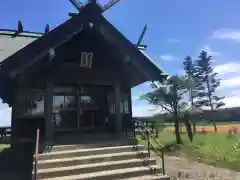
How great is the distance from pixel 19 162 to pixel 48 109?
3016mm

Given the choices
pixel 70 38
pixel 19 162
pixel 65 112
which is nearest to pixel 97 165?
pixel 65 112

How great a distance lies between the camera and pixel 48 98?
28.7 feet

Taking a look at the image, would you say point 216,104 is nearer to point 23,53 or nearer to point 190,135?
point 190,135

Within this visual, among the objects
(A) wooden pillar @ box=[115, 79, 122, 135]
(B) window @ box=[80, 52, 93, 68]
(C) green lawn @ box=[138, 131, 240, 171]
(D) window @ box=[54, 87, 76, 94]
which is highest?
(B) window @ box=[80, 52, 93, 68]

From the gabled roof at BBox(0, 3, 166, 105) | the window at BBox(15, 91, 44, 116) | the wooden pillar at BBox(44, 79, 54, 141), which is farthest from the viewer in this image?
the window at BBox(15, 91, 44, 116)

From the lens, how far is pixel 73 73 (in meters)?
9.70

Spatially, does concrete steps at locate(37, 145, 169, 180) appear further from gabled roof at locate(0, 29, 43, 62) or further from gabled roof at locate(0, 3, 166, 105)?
gabled roof at locate(0, 29, 43, 62)

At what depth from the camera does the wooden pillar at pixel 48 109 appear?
337 inches

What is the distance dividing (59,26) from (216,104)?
178 ft

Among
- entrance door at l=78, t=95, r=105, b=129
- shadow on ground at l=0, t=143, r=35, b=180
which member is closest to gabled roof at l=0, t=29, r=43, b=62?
entrance door at l=78, t=95, r=105, b=129

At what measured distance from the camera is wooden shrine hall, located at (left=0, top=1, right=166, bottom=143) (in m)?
8.45

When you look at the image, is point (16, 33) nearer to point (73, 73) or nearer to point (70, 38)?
point (73, 73)

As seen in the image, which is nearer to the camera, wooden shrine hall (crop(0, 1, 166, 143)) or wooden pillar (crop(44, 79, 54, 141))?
wooden shrine hall (crop(0, 1, 166, 143))

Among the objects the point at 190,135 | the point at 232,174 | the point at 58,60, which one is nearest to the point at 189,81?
the point at 190,135
